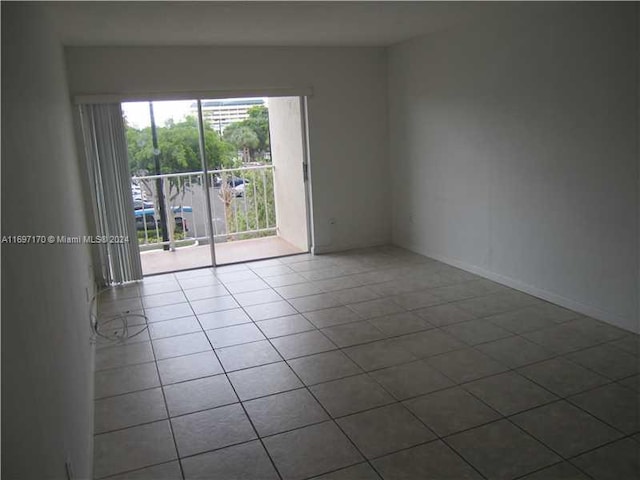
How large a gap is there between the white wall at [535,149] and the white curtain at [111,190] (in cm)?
298

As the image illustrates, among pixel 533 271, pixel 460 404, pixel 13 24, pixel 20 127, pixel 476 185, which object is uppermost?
pixel 13 24

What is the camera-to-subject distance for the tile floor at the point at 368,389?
7.55 ft

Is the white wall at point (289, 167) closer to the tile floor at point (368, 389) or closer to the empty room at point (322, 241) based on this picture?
the empty room at point (322, 241)

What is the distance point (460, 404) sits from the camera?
2.71 meters

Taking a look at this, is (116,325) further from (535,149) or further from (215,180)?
(535,149)

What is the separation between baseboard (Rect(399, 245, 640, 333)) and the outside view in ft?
8.88

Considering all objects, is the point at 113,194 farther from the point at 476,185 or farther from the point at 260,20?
the point at 476,185

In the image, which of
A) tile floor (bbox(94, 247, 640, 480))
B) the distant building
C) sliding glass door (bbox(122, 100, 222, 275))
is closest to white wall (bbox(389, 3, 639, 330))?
tile floor (bbox(94, 247, 640, 480))

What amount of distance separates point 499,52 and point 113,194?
370 cm

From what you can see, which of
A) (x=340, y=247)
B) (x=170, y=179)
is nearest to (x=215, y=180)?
(x=170, y=179)

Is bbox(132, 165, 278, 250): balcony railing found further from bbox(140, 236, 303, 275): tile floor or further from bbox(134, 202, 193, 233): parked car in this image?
bbox(140, 236, 303, 275): tile floor

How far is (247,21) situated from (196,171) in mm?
2554

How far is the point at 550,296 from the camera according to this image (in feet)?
13.3

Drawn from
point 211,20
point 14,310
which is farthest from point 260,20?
point 14,310
